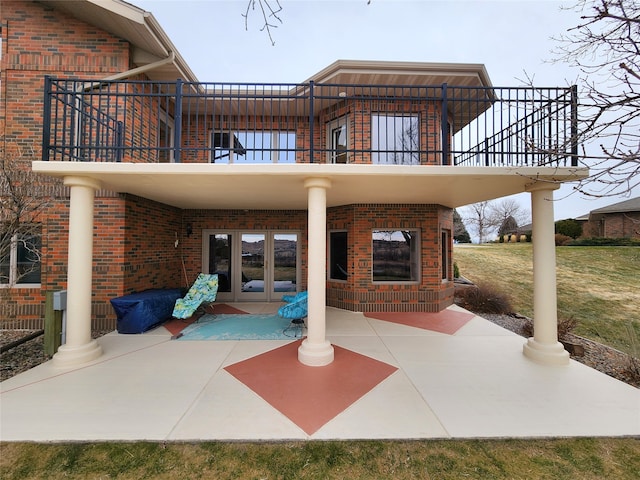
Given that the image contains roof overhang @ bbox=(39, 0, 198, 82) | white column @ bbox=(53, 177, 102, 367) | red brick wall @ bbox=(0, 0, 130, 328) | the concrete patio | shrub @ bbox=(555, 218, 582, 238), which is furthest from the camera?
shrub @ bbox=(555, 218, 582, 238)

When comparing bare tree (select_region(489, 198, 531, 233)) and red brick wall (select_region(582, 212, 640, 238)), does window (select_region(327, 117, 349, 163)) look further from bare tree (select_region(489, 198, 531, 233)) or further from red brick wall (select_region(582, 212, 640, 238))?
bare tree (select_region(489, 198, 531, 233))

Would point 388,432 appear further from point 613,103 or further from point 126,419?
point 613,103

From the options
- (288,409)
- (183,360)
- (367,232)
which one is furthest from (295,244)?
(288,409)

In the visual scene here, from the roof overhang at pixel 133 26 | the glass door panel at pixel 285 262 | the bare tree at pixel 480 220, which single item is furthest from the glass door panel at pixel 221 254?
the bare tree at pixel 480 220

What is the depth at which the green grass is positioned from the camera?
228cm

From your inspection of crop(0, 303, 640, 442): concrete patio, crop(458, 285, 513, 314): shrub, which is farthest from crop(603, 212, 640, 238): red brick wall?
crop(0, 303, 640, 442): concrete patio

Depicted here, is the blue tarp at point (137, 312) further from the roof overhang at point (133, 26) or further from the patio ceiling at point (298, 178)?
the roof overhang at point (133, 26)

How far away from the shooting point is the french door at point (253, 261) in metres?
8.55

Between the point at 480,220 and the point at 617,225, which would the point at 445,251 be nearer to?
the point at 617,225

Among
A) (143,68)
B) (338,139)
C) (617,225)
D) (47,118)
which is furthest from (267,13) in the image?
(617,225)

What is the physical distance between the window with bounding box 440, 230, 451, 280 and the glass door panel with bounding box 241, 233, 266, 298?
5.76 meters

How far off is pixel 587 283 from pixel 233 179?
55.2 ft

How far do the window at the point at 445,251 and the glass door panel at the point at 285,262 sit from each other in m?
4.71

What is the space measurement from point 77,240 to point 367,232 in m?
6.21
